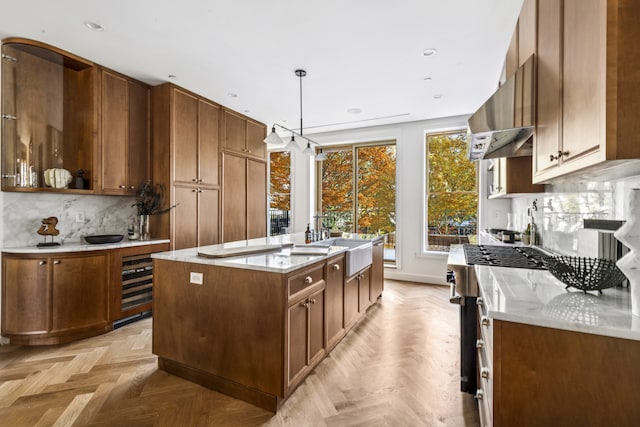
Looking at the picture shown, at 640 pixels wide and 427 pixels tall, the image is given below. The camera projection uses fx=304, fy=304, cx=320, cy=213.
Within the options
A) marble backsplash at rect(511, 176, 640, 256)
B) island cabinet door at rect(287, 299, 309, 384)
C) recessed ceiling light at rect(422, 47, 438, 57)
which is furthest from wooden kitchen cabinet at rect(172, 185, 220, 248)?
marble backsplash at rect(511, 176, 640, 256)

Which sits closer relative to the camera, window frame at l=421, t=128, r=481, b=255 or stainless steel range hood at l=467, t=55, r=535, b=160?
stainless steel range hood at l=467, t=55, r=535, b=160

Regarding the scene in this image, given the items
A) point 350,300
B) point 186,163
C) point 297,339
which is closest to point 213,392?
point 297,339

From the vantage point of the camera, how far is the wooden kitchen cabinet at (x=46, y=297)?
279 cm

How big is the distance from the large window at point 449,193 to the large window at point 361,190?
0.67 m

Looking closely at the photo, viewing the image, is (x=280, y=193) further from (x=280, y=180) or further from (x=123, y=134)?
(x=123, y=134)

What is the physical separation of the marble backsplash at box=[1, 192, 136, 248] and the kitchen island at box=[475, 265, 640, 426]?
408 cm

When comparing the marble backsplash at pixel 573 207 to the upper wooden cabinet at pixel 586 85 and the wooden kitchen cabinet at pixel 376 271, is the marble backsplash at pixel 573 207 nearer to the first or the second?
the upper wooden cabinet at pixel 586 85

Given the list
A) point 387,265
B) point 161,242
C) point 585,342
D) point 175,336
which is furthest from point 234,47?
point 387,265

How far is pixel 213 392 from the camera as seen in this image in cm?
212

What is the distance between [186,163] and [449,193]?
416 centimetres

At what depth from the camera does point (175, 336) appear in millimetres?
2260

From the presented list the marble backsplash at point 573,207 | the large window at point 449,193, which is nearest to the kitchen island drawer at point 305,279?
the marble backsplash at point 573,207

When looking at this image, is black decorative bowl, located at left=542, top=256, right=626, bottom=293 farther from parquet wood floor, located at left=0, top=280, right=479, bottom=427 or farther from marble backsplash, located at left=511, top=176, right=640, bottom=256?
parquet wood floor, located at left=0, top=280, right=479, bottom=427

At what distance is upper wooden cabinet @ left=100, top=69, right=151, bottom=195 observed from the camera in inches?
133
